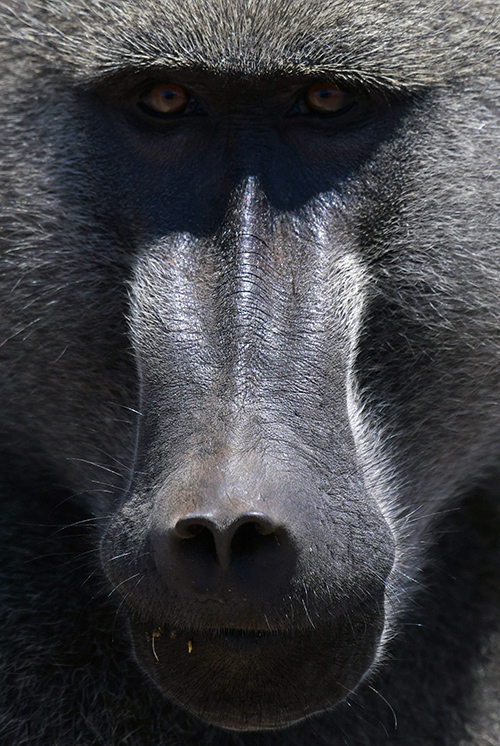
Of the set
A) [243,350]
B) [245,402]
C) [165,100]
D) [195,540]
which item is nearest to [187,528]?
[195,540]

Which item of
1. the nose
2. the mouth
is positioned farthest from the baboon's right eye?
the mouth

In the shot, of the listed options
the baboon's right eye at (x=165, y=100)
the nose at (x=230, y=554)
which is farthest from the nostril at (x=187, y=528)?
the baboon's right eye at (x=165, y=100)

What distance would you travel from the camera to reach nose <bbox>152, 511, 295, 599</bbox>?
1.83 m

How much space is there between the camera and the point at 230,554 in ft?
6.05

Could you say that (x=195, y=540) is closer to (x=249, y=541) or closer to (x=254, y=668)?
(x=249, y=541)

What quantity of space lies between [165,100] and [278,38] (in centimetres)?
31

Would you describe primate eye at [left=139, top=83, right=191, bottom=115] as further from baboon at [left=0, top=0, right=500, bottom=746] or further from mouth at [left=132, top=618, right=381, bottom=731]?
mouth at [left=132, top=618, right=381, bottom=731]

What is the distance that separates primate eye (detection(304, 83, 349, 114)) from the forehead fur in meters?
0.06

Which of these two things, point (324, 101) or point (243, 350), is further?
point (324, 101)

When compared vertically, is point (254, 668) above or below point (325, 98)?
below

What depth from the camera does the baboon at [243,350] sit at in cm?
201

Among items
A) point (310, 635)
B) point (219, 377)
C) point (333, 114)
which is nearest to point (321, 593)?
point (310, 635)

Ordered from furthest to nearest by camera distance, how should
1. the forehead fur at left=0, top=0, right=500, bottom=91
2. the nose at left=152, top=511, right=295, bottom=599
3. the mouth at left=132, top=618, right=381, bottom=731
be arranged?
the forehead fur at left=0, top=0, right=500, bottom=91 < the mouth at left=132, top=618, right=381, bottom=731 < the nose at left=152, top=511, right=295, bottom=599

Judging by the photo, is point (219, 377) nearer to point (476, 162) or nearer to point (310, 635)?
point (310, 635)
